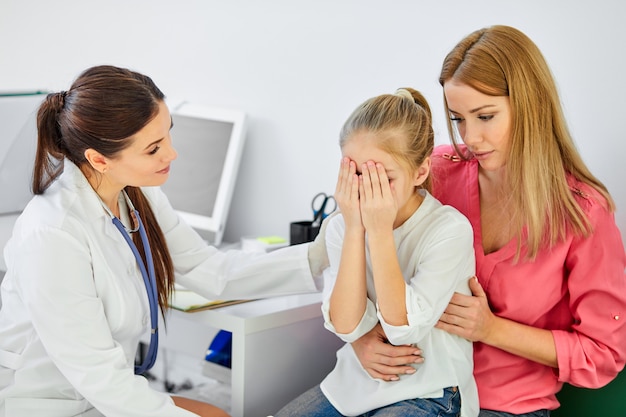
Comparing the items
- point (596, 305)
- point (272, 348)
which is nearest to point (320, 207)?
point (272, 348)

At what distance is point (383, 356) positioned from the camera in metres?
1.57

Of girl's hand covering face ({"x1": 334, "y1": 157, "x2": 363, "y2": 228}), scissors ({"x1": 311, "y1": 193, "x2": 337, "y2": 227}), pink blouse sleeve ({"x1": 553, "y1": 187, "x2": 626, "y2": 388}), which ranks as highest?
girl's hand covering face ({"x1": 334, "y1": 157, "x2": 363, "y2": 228})

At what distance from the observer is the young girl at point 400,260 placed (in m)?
1.47

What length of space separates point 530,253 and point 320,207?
857mm

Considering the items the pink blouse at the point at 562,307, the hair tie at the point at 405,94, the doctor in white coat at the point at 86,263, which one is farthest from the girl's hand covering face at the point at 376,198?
the doctor in white coat at the point at 86,263

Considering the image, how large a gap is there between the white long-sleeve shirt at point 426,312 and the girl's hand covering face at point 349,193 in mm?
112

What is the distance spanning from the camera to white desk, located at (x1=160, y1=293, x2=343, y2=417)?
1846 millimetres

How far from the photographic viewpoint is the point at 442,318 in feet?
5.10

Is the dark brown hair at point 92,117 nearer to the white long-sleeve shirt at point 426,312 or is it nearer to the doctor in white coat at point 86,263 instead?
the doctor in white coat at point 86,263

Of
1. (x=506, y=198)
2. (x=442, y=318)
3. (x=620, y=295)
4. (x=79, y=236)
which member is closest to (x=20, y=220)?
(x=79, y=236)

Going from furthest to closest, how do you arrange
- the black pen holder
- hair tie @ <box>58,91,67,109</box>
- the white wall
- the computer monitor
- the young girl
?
1. the computer monitor
2. the black pen holder
3. the white wall
4. hair tie @ <box>58,91,67,109</box>
5. the young girl

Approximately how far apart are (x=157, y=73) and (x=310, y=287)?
1.30 metres

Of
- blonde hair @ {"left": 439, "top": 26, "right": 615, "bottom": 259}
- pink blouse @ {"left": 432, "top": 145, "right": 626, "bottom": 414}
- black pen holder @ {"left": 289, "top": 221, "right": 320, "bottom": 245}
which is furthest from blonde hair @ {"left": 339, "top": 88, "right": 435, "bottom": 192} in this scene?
black pen holder @ {"left": 289, "top": 221, "right": 320, "bottom": 245}

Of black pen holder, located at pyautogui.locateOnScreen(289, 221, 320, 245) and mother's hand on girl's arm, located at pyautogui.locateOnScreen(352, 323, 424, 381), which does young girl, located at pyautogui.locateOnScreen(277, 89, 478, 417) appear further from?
black pen holder, located at pyautogui.locateOnScreen(289, 221, 320, 245)
